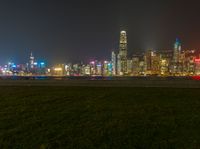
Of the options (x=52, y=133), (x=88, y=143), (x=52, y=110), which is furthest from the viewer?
(x=52, y=110)

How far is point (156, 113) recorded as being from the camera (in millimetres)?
15250

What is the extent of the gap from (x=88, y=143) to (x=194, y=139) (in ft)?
11.7

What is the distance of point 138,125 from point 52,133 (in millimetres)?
3441

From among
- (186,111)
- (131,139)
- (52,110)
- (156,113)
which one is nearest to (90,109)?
(52,110)

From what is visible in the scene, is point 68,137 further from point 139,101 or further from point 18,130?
point 139,101

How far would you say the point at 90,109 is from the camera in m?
16.5

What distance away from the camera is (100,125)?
42.2 feet

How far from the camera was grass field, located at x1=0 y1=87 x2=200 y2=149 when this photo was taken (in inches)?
412

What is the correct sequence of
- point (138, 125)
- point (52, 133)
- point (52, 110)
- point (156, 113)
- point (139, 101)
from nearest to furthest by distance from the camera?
point (52, 133)
point (138, 125)
point (156, 113)
point (52, 110)
point (139, 101)

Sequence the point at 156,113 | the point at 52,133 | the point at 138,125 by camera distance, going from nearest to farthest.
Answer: the point at 52,133, the point at 138,125, the point at 156,113

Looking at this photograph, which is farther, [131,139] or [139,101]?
[139,101]

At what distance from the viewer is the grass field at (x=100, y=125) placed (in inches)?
412

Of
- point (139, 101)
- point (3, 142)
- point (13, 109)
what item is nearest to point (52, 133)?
point (3, 142)

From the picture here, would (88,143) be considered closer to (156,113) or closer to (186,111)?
(156,113)
